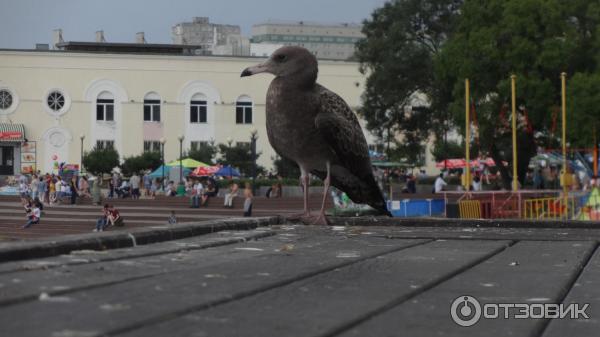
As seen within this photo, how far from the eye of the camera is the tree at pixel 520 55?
39031 mm

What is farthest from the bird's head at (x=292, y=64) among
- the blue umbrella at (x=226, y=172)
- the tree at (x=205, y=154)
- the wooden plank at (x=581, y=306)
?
the tree at (x=205, y=154)

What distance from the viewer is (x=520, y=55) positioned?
130 feet

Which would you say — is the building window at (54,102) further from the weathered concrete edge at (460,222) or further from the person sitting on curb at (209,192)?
the weathered concrete edge at (460,222)

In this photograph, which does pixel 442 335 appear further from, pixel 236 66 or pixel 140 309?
pixel 236 66

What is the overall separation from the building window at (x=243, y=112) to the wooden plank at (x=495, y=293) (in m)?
67.9

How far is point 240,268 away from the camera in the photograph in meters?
4.70

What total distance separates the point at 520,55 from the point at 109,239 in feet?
117

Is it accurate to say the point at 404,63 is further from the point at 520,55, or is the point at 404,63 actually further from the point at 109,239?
the point at 109,239

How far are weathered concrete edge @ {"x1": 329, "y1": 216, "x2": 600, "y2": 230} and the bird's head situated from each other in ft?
3.96

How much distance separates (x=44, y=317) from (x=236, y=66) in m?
70.5

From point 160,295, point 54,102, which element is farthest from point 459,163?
point 160,295

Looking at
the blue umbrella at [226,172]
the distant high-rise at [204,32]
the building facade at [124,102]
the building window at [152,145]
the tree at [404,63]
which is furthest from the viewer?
the distant high-rise at [204,32]

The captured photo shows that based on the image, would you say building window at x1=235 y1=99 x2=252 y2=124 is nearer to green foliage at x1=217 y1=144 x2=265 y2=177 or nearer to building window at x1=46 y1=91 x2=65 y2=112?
green foliage at x1=217 y1=144 x2=265 y2=177

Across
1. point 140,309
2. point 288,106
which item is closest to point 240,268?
point 140,309
